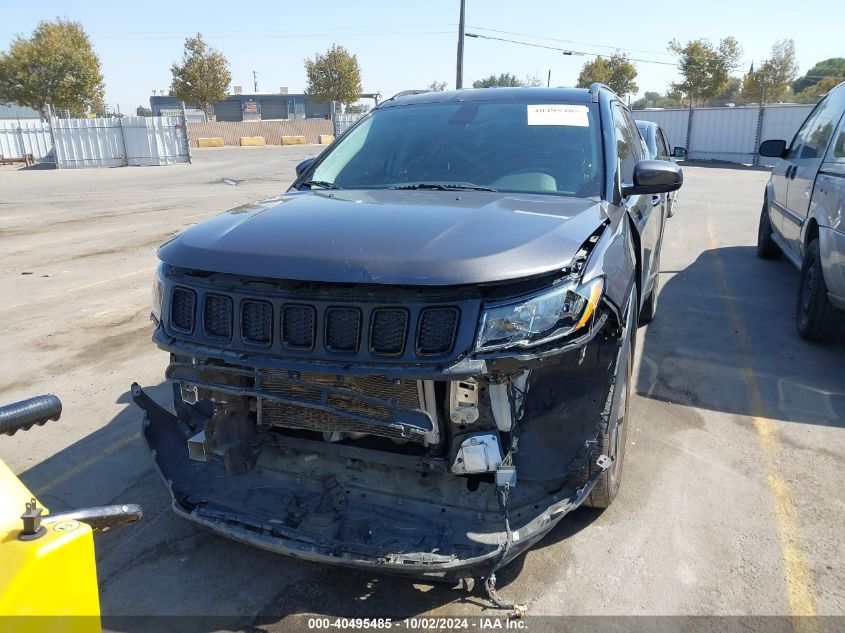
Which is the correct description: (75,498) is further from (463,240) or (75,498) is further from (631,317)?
(631,317)

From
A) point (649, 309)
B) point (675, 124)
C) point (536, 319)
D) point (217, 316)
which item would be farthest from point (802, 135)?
point (675, 124)

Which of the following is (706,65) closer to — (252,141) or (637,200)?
(252,141)

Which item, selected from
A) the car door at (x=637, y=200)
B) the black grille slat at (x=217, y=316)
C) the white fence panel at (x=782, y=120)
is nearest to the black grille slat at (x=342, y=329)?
the black grille slat at (x=217, y=316)

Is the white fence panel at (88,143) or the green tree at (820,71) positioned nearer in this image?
the white fence panel at (88,143)

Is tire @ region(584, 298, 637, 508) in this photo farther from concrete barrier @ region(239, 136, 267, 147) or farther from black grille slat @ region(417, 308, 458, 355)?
concrete barrier @ region(239, 136, 267, 147)

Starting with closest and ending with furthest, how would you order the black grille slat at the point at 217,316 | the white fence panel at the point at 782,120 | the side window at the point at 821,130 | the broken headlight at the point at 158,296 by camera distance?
the black grille slat at the point at 217,316 → the broken headlight at the point at 158,296 → the side window at the point at 821,130 → the white fence panel at the point at 782,120

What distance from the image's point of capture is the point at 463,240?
250cm

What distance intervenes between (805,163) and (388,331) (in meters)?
5.56

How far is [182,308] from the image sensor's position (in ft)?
8.90

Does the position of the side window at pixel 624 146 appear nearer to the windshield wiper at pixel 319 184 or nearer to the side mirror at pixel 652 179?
the side mirror at pixel 652 179

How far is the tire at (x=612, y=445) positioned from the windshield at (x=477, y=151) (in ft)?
2.86

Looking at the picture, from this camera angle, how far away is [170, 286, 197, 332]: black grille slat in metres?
2.67

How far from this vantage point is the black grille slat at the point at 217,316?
2.57 meters

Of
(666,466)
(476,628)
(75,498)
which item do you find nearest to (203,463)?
(75,498)
